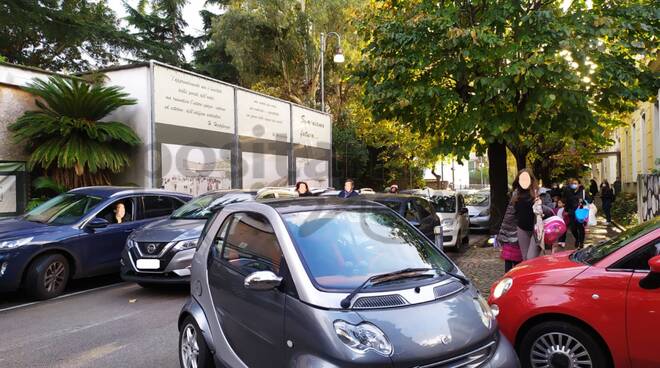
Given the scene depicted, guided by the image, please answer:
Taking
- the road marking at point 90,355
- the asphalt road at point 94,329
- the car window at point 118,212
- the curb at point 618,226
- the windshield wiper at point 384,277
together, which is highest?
the car window at point 118,212

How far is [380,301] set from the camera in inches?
119

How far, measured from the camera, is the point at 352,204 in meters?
4.16

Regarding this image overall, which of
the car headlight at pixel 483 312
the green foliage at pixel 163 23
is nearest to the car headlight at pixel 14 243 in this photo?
the car headlight at pixel 483 312

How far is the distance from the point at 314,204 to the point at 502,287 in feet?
5.94

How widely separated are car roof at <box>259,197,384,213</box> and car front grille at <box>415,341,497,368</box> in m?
1.50

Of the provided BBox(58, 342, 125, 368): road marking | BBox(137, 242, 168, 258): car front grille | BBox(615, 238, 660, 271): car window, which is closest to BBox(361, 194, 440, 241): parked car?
BBox(137, 242, 168, 258): car front grille

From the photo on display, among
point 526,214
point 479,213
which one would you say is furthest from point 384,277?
point 479,213

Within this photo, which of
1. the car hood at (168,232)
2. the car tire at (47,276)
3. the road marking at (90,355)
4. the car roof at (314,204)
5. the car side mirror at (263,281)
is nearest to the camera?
the car side mirror at (263,281)

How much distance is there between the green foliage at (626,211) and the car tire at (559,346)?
13790 mm

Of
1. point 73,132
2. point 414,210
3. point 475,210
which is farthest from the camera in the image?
point 475,210

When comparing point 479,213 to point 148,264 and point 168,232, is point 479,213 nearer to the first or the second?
point 168,232

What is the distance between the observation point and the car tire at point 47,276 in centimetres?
721

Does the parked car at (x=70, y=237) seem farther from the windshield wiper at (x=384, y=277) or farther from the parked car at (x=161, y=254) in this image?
the windshield wiper at (x=384, y=277)

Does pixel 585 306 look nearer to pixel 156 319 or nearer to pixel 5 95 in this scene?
pixel 156 319
